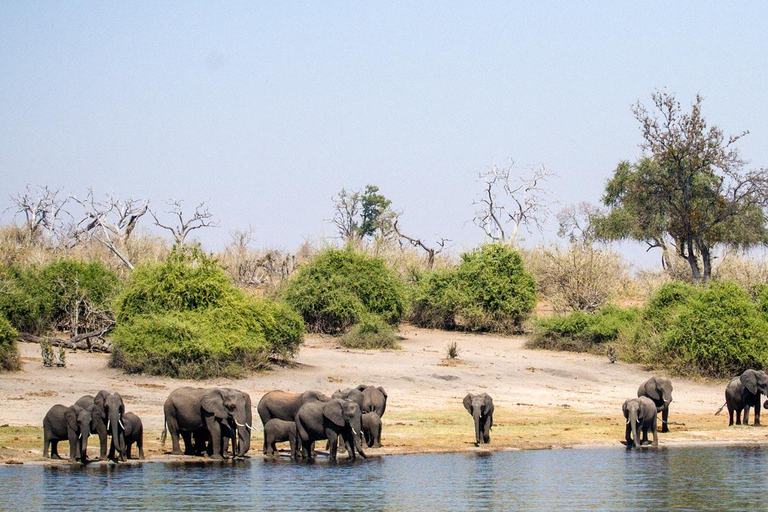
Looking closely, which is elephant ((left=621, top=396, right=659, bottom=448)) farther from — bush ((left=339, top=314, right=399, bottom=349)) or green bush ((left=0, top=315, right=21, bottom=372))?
green bush ((left=0, top=315, right=21, bottom=372))

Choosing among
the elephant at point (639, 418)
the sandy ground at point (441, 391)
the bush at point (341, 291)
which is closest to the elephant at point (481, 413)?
the sandy ground at point (441, 391)

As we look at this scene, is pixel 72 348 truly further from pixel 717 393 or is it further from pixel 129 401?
pixel 717 393

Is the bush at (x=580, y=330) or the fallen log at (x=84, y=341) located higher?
the bush at (x=580, y=330)

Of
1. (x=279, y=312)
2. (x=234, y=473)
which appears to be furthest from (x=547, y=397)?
(x=234, y=473)

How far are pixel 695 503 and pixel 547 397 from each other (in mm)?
13018

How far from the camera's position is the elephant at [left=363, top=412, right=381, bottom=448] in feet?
67.2

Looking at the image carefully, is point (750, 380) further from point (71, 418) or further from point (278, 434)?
point (71, 418)

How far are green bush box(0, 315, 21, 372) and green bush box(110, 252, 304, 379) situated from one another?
7.73ft

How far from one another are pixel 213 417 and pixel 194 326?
923 centimetres

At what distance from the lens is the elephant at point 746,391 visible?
24.1 metres

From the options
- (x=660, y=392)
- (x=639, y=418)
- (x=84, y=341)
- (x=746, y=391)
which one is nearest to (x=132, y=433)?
(x=639, y=418)

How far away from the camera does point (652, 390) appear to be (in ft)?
77.0

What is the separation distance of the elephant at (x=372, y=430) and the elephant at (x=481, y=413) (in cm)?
183

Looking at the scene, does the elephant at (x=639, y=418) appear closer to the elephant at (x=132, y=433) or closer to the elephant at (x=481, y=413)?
the elephant at (x=481, y=413)
